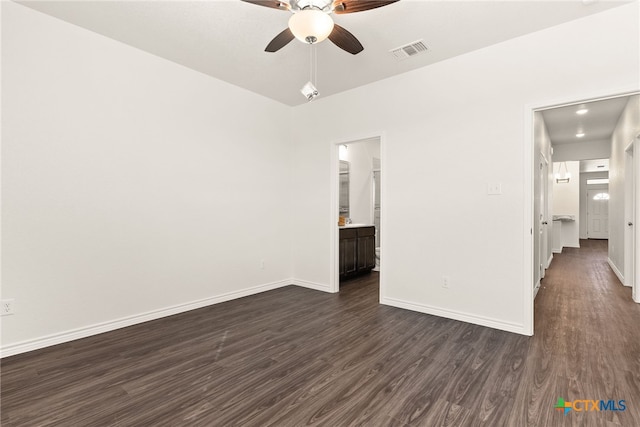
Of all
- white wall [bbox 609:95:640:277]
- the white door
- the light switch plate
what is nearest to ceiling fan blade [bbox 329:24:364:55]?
the light switch plate

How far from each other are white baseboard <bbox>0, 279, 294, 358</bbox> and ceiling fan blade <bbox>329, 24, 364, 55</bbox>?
3.15 metres

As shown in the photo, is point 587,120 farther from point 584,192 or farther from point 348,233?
point 584,192

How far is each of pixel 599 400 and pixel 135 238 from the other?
389 cm

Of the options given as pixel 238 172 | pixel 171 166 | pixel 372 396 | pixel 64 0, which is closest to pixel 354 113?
pixel 238 172

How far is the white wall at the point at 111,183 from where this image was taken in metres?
2.50

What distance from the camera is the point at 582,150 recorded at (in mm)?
7238

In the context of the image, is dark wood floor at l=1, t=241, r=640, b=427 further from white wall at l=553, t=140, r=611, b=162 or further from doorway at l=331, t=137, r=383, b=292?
white wall at l=553, t=140, r=611, b=162

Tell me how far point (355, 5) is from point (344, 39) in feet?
1.13

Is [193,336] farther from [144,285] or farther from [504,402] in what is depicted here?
[504,402]

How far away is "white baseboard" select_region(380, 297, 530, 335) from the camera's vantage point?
2.92 meters

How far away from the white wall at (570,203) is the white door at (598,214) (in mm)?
3735

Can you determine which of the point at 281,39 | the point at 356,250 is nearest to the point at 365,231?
the point at 356,250

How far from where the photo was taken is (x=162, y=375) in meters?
2.17

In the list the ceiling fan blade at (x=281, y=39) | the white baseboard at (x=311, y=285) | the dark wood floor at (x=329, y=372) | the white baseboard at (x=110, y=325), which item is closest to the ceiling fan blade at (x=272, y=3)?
the ceiling fan blade at (x=281, y=39)
